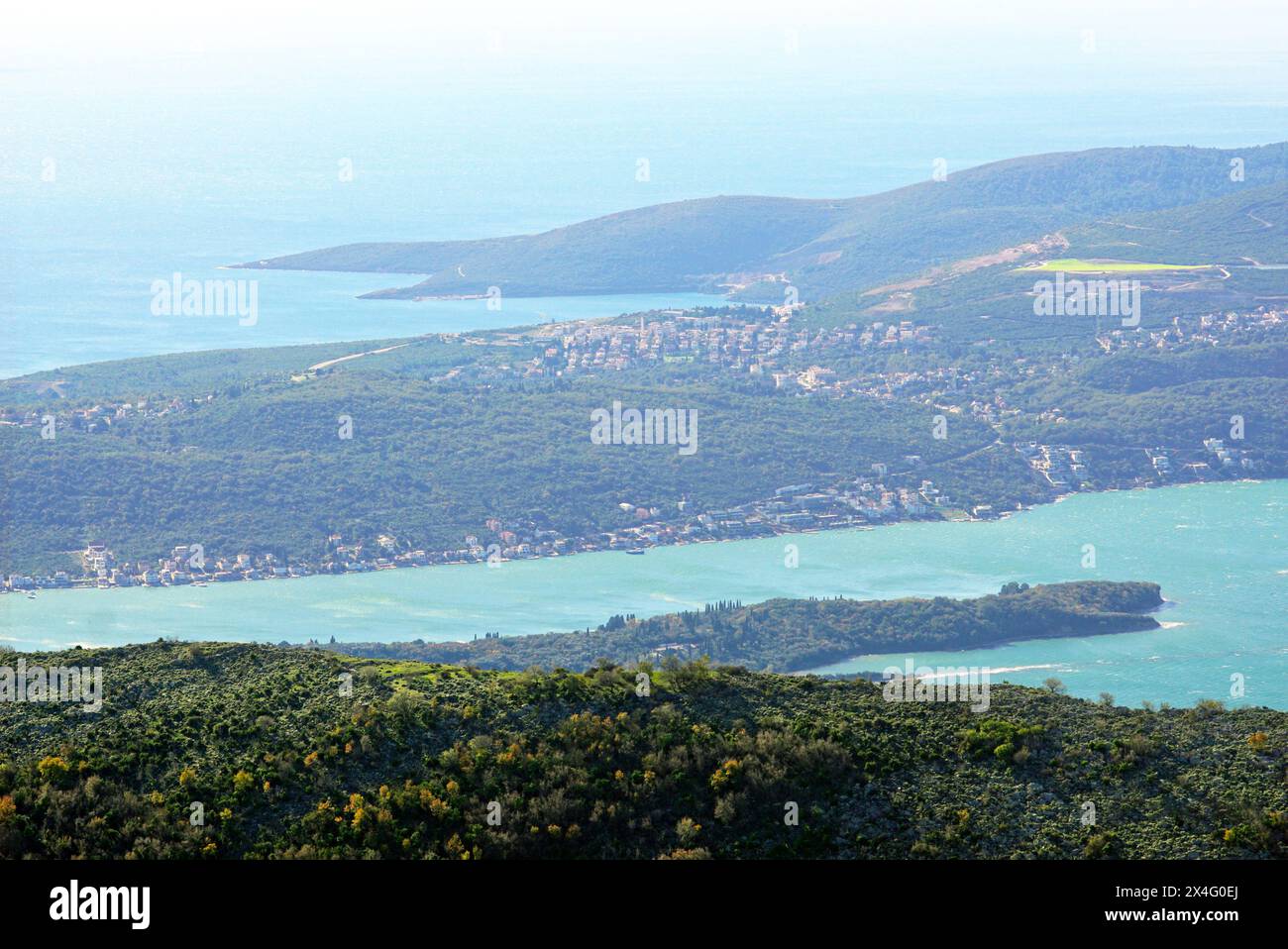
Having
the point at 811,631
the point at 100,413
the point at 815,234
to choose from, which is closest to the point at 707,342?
the point at 100,413

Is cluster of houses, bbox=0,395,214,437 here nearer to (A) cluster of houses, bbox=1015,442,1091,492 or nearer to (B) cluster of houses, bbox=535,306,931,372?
(B) cluster of houses, bbox=535,306,931,372

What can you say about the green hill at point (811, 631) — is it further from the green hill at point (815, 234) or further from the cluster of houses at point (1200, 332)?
the green hill at point (815, 234)

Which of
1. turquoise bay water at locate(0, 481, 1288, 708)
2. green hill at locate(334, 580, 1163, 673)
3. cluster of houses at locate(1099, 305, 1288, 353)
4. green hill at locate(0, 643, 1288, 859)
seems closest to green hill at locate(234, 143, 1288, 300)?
cluster of houses at locate(1099, 305, 1288, 353)

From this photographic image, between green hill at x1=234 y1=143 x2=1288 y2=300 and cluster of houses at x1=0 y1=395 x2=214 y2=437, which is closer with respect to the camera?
cluster of houses at x1=0 y1=395 x2=214 y2=437

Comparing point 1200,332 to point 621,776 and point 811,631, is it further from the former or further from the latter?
point 621,776

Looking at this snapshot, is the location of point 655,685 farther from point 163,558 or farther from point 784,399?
point 784,399

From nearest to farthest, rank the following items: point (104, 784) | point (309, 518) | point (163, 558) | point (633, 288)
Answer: point (104, 784), point (163, 558), point (309, 518), point (633, 288)

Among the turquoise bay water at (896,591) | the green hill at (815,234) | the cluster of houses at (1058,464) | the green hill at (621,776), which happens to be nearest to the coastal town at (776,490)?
the cluster of houses at (1058,464)
